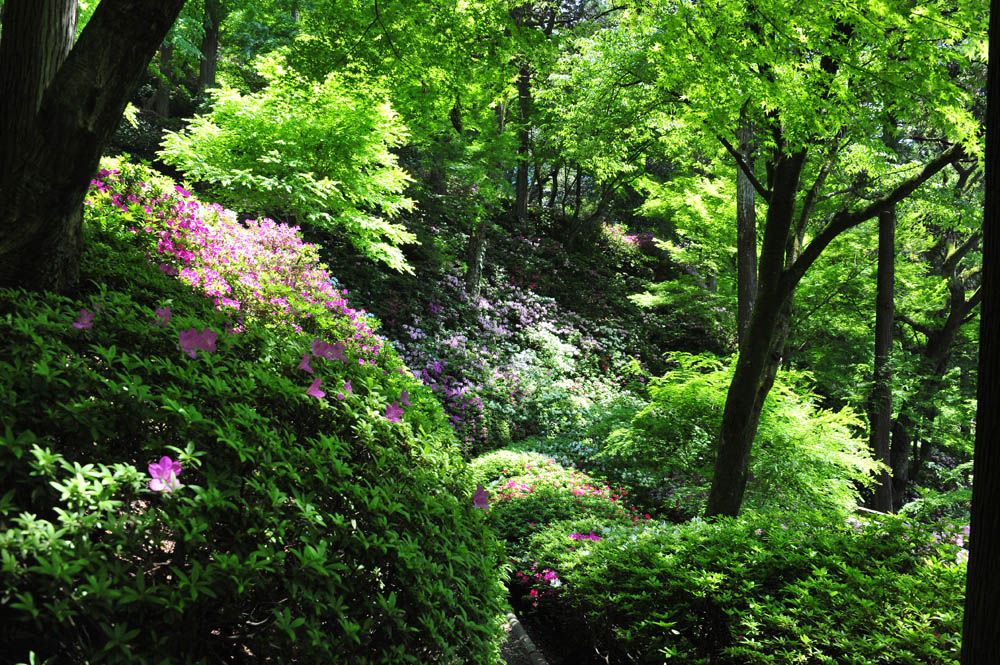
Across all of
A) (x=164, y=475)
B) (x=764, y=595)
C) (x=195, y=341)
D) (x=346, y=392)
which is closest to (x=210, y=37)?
(x=195, y=341)

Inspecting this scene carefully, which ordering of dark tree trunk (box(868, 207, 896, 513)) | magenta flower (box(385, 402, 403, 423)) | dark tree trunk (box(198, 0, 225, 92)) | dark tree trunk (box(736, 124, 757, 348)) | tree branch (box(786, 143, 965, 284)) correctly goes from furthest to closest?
dark tree trunk (box(198, 0, 225, 92)) → dark tree trunk (box(868, 207, 896, 513)) → dark tree trunk (box(736, 124, 757, 348)) → tree branch (box(786, 143, 965, 284)) → magenta flower (box(385, 402, 403, 423))

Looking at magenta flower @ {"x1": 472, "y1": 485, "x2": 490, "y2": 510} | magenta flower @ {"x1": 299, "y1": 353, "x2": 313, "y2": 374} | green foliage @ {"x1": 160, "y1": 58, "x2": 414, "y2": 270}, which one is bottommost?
magenta flower @ {"x1": 472, "y1": 485, "x2": 490, "y2": 510}

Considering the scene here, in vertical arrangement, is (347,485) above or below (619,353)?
below

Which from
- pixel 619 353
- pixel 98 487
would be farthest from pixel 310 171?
pixel 619 353

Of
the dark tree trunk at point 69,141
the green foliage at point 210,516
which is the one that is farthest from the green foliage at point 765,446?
the dark tree trunk at point 69,141

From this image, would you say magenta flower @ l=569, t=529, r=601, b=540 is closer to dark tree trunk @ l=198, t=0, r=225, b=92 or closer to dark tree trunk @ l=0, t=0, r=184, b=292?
dark tree trunk @ l=0, t=0, r=184, b=292

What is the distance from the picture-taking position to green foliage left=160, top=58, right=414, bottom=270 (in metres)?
6.75

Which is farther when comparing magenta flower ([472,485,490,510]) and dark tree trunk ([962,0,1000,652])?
magenta flower ([472,485,490,510])

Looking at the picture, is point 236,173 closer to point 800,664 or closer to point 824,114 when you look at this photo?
point 824,114

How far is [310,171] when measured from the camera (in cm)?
723

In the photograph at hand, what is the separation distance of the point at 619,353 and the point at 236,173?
10.6 metres

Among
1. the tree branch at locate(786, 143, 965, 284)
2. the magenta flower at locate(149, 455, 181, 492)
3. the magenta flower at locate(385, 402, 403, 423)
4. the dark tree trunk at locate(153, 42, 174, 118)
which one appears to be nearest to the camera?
the magenta flower at locate(149, 455, 181, 492)

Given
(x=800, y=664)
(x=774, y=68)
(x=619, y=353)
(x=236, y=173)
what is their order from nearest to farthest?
(x=800, y=664) < (x=774, y=68) < (x=236, y=173) < (x=619, y=353)

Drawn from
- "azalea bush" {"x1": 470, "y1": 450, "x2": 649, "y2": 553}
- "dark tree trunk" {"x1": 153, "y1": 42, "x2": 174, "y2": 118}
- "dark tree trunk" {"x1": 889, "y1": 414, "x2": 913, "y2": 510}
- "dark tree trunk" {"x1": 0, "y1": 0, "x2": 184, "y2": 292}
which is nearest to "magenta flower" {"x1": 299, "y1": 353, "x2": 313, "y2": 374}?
"dark tree trunk" {"x1": 0, "y1": 0, "x2": 184, "y2": 292}
